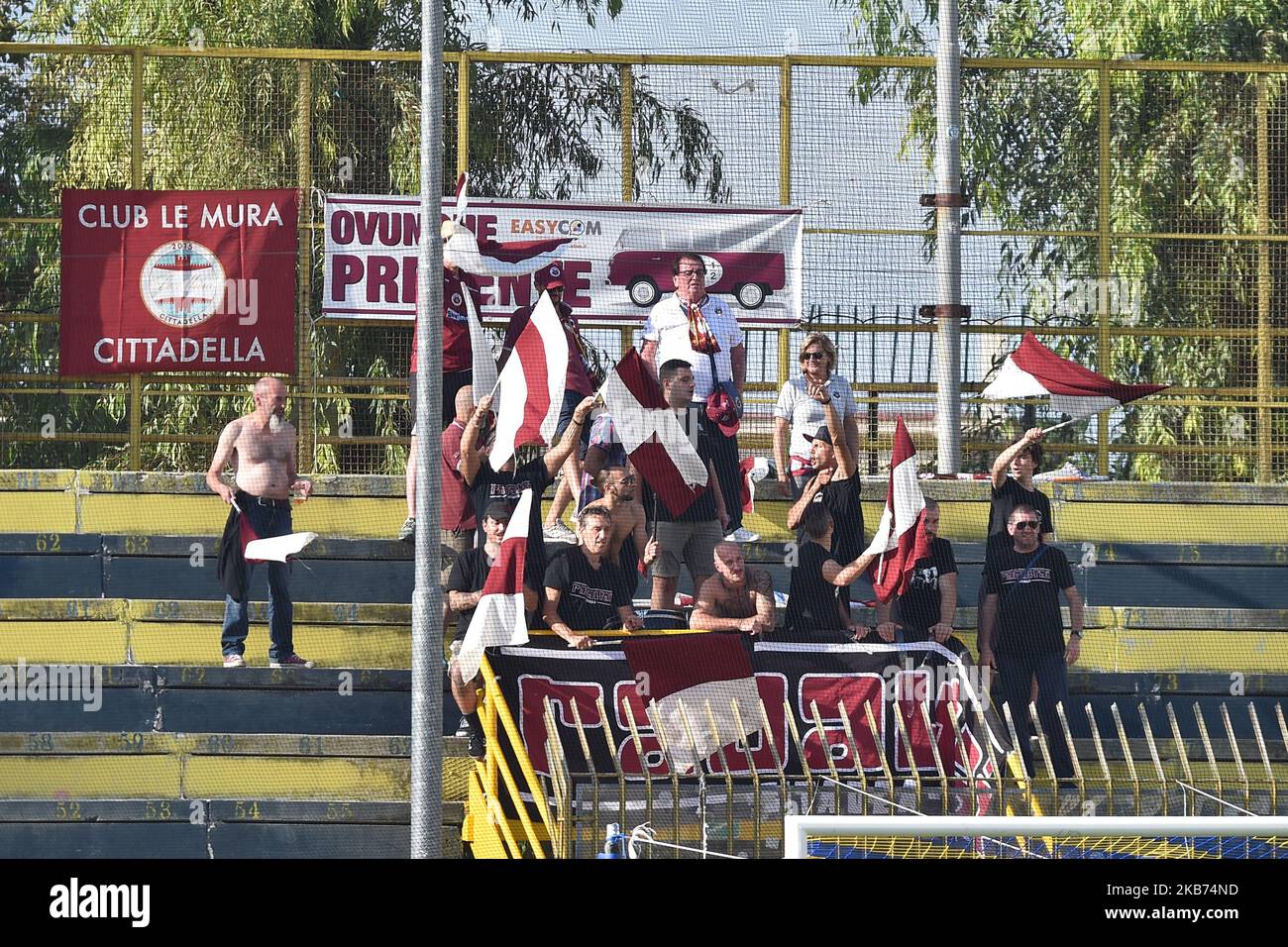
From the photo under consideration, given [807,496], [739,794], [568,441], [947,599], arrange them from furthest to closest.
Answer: [807,496] < [568,441] < [947,599] < [739,794]

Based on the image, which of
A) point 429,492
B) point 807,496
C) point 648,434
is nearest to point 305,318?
point 648,434

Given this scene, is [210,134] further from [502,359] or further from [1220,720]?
[1220,720]

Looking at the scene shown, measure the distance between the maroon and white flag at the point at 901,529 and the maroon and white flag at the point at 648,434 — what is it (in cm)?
112

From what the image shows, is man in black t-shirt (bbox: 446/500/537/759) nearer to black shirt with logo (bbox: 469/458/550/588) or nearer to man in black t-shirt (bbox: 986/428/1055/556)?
black shirt with logo (bbox: 469/458/550/588)

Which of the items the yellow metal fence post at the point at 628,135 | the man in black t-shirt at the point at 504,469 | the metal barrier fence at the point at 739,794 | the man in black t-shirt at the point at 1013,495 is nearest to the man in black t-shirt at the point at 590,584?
the man in black t-shirt at the point at 504,469

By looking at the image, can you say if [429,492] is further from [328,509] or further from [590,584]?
[328,509]

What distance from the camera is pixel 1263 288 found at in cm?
1397

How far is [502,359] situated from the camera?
1153 cm

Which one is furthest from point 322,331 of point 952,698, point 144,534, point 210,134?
point 952,698

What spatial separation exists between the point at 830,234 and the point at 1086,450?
8.44 feet

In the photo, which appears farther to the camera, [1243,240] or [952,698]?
[1243,240]
